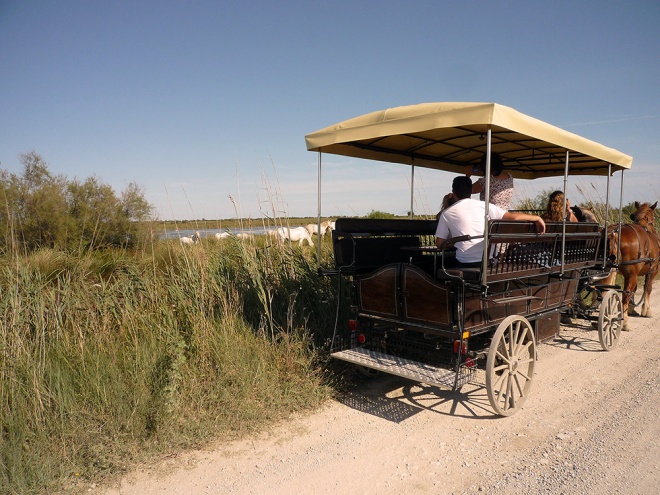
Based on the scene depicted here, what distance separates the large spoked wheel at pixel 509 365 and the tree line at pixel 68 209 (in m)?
8.45

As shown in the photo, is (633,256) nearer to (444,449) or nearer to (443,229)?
(443,229)

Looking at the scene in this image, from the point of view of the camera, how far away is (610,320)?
619cm

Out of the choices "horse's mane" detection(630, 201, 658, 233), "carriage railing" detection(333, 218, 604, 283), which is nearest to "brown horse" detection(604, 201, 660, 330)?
"horse's mane" detection(630, 201, 658, 233)

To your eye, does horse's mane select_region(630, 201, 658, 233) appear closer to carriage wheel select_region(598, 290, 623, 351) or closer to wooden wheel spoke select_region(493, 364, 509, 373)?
carriage wheel select_region(598, 290, 623, 351)

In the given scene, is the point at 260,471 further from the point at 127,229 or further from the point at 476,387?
the point at 127,229

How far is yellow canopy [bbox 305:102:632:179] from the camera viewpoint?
393cm

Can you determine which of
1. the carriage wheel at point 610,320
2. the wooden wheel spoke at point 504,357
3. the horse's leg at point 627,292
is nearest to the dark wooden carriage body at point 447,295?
the wooden wheel spoke at point 504,357

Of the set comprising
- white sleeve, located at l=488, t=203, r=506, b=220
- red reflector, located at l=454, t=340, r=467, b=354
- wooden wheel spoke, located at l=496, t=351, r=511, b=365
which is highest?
white sleeve, located at l=488, t=203, r=506, b=220

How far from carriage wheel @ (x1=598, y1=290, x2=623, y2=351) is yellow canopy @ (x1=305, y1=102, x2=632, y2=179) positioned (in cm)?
176

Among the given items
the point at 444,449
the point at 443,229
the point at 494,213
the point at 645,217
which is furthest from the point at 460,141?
the point at 645,217

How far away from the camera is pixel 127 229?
38.2 feet

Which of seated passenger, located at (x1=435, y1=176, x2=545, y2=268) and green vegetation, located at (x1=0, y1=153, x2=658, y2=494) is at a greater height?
seated passenger, located at (x1=435, y1=176, x2=545, y2=268)

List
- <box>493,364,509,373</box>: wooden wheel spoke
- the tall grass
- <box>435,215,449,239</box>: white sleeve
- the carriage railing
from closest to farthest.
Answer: the tall grass → <box>493,364,509,373</box>: wooden wheel spoke → the carriage railing → <box>435,215,449,239</box>: white sleeve

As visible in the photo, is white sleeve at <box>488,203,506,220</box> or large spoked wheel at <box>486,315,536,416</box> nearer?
large spoked wheel at <box>486,315,536,416</box>
